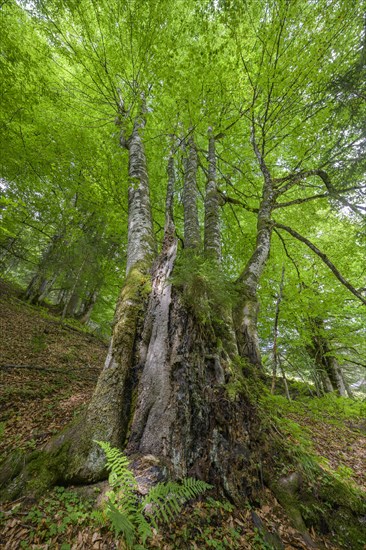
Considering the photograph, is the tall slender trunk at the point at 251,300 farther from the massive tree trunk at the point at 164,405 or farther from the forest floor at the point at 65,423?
the forest floor at the point at 65,423

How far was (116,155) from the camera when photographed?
25.1ft

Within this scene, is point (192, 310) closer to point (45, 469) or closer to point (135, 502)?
point (135, 502)

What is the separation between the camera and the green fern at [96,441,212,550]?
1562 millimetres

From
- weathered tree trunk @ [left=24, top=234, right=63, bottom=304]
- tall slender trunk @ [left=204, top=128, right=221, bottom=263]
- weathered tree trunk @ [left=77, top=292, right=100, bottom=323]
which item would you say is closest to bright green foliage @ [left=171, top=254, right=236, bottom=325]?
tall slender trunk @ [left=204, top=128, right=221, bottom=263]

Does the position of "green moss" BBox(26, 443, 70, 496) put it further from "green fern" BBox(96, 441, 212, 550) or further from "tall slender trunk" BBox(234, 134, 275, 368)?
"tall slender trunk" BBox(234, 134, 275, 368)

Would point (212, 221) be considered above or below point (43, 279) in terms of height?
below

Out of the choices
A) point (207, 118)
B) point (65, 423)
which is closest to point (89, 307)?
point (65, 423)

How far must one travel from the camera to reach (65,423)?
3.20m

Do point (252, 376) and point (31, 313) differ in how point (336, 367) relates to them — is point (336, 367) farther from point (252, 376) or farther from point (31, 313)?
point (31, 313)

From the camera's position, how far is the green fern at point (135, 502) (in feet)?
5.12

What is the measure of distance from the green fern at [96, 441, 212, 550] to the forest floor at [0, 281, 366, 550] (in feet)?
0.41

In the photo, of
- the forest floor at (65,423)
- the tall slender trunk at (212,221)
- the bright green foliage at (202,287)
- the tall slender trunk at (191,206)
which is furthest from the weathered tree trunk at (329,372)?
the bright green foliage at (202,287)

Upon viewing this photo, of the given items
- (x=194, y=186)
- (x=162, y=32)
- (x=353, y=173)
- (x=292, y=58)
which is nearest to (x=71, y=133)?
(x=162, y=32)

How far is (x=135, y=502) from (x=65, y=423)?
73.3 inches
